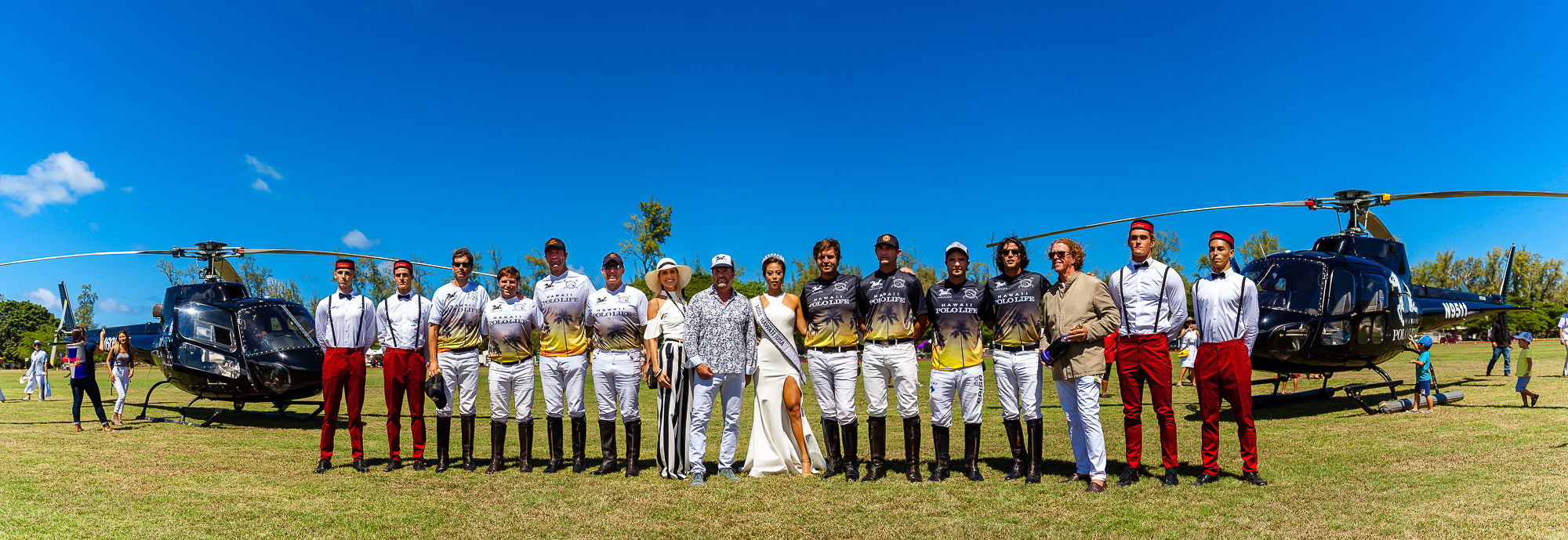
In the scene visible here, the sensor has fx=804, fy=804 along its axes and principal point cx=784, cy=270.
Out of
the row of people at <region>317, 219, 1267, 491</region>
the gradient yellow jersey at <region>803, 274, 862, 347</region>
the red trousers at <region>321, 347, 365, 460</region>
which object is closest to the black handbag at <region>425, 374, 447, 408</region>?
the row of people at <region>317, 219, 1267, 491</region>

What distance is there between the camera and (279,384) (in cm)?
1159

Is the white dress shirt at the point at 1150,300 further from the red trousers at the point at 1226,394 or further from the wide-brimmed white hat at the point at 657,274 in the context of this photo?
the wide-brimmed white hat at the point at 657,274

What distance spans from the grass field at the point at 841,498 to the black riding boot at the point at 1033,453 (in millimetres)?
180

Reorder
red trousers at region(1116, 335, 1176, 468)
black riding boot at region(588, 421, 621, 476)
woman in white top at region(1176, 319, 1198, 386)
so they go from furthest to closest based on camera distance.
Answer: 1. woman in white top at region(1176, 319, 1198, 386)
2. black riding boot at region(588, 421, 621, 476)
3. red trousers at region(1116, 335, 1176, 468)

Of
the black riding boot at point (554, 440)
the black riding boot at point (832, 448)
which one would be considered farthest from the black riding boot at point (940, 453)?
the black riding boot at point (554, 440)

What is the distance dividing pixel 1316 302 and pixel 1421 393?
179 centimetres

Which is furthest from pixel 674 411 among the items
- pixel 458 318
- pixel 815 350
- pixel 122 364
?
pixel 122 364

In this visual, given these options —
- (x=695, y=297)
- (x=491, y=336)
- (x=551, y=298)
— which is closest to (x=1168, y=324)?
(x=695, y=297)

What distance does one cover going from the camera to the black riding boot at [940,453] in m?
6.34

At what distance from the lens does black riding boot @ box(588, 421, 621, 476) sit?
22.4 ft

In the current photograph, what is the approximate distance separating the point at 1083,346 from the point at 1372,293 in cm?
738

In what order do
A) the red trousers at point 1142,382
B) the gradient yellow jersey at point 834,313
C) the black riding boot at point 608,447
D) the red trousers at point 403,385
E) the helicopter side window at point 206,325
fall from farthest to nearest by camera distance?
1. the helicopter side window at point 206,325
2. the red trousers at point 403,385
3. the black riding boot at point 608,447
4. the gradient yellow jersey at point 834,313
5. the red trousers at point 1142,382

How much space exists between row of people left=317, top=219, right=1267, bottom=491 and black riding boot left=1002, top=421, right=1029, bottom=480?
0.02 metres

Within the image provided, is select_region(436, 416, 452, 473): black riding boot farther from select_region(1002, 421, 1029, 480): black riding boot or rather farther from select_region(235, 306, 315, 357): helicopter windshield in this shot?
select_region(235, 306, 315, 357): helicopter windshield
